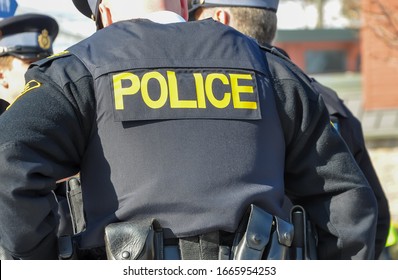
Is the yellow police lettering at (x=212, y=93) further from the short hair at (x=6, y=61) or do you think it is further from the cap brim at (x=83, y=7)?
the short hair at (x=6, y=61)

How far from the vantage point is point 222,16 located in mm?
3533

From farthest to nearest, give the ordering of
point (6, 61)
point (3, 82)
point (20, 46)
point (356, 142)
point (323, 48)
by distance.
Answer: point (323, 48) → point (20, 46) → point (6, 61) → point (3, 82) → point (356, 142)

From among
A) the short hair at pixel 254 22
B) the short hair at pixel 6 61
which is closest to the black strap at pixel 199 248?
the short hair at pixel 254 22

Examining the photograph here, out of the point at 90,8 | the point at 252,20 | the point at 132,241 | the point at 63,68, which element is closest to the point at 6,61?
the point at 252,20

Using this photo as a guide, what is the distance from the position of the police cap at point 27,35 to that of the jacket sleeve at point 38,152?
5.81ft

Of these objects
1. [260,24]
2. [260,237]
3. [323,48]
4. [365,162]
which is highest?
[260,24]

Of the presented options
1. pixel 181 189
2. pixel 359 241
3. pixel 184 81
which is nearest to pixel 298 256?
pixel 359 241

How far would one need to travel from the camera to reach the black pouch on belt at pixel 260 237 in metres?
2.29

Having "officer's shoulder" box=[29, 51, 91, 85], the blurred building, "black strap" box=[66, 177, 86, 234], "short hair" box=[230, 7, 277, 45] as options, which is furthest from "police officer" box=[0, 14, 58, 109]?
the blurred building

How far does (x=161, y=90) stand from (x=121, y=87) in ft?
0.39

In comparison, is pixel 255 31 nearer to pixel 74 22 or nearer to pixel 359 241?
pixel 359 241

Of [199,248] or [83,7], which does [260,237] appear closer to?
[199,248]

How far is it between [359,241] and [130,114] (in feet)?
2.79

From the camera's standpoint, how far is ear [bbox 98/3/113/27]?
2.50 metres
